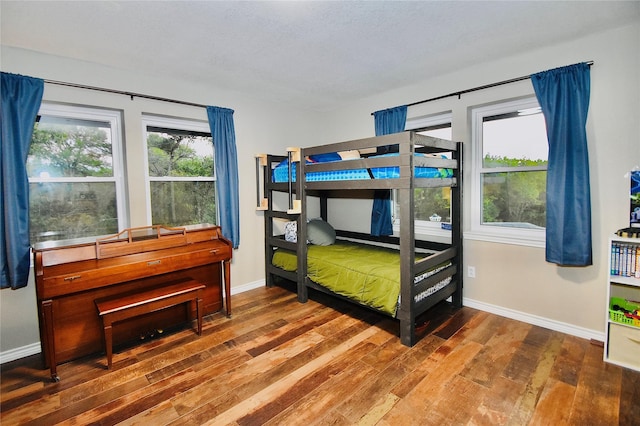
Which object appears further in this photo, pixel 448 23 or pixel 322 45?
pixel 322 45

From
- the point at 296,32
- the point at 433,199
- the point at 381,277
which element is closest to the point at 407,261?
the point at 381,277

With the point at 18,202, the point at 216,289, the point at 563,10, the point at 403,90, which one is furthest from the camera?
the point at 403,90

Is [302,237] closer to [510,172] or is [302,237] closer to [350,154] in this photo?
[350,154]

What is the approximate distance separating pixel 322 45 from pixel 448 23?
920 millimetres

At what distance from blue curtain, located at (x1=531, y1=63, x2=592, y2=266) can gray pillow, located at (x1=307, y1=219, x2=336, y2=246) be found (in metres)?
2.33

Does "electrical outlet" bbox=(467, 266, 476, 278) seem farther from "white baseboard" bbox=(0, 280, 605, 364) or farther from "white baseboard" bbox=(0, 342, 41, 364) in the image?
"white baseboard" bbox=(0, 342, 41, 364)

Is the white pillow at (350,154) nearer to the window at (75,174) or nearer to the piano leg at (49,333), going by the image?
the window at (75,174)

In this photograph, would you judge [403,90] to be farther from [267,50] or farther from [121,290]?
[121,290]

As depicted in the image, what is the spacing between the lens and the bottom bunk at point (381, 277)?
2.58 meters

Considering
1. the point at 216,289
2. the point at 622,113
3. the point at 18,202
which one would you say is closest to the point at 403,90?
the point at 622,113

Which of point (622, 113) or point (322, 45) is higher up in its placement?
point (322, 45)

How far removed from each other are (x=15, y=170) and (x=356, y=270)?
9.26 ft

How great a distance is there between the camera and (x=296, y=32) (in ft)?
7.43

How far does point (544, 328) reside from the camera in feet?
8.96
